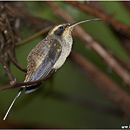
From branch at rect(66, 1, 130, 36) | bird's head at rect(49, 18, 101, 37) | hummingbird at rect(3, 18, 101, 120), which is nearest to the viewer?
hummingbird at rect(3, 18, 101, 120)

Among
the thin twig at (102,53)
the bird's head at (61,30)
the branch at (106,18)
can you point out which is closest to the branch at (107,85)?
the thin twig at (102,53)

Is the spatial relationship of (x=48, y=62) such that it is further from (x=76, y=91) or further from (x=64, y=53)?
(x=76, y=91)

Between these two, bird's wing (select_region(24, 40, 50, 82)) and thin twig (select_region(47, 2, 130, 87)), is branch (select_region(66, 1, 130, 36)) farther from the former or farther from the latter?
bird's wing (select_region(24, 40, 50, 82))

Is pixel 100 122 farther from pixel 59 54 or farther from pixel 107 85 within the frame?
pixel 59 54

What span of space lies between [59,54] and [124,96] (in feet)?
3.90

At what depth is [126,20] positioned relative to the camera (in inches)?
108

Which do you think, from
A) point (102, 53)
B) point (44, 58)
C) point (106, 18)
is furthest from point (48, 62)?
point (106, 18)

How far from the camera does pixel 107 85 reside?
227cm

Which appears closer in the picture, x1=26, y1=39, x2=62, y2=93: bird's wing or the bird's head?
x1=26, y1=39, x2=62, y2=93: bird's wing

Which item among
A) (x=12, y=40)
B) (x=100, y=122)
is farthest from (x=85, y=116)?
(x=12, y=40)

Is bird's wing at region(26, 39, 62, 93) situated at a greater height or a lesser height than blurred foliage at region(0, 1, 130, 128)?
greater

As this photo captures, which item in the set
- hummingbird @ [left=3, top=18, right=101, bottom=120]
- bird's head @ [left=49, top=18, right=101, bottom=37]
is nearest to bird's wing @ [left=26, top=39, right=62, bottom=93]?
hummingbird @ [left=3, top=18, right=101, bottom=120]

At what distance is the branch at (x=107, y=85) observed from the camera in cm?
223

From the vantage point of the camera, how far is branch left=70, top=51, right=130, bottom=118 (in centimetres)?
223
